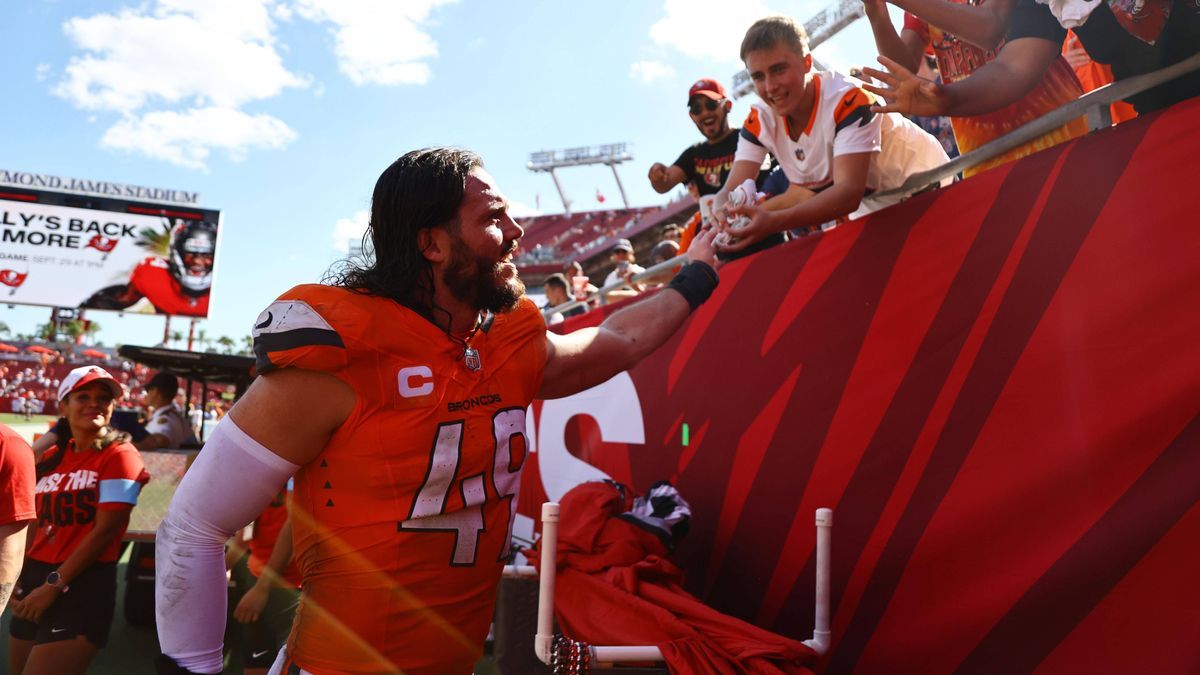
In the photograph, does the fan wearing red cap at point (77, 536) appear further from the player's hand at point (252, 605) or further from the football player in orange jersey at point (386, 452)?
the football player in orange jersey at point (386, 452)

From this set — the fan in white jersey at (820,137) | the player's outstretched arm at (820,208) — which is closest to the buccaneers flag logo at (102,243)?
the fan in white jersey at (820,137)

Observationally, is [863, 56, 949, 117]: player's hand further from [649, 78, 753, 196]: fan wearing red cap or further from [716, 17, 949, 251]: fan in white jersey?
[649, 78, 753, 196]: fan wearing red cap

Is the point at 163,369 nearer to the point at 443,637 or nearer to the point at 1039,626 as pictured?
the point at 443,637

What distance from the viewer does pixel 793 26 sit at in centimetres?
316

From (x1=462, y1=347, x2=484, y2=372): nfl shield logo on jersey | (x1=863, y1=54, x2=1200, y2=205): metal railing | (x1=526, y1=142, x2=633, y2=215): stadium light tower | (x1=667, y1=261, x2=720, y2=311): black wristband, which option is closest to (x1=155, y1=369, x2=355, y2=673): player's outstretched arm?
(x1=462, y1=347, x2=484, y2=372): nfl shield logo on jersey

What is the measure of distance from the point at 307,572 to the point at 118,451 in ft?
11.5

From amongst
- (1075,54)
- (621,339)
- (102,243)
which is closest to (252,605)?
(621,339)

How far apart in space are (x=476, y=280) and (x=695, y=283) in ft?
3.00

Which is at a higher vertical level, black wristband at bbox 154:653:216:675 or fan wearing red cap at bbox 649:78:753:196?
fan wearing red cap at bbox 649:78:753:196

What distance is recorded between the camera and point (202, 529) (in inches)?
69.2

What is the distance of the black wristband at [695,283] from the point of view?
2668 mm

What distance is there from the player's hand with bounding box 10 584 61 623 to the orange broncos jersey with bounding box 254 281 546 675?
323cm

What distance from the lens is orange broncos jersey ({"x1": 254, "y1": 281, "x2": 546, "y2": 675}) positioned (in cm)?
180

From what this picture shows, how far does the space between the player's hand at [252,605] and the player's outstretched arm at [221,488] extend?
2933 millimetres
